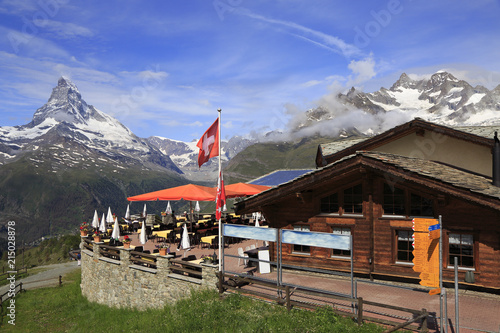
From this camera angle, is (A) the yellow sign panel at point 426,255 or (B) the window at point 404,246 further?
(B) the window at point 404,246

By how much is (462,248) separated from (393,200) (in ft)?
9.65

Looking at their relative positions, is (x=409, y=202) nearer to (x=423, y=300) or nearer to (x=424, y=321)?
(x=423, y=300)

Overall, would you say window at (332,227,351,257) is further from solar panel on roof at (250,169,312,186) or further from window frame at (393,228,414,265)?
solar panel on roof at (250,169,312,186)

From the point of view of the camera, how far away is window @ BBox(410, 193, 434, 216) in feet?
48.0

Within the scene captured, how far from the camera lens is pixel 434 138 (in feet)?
59.6

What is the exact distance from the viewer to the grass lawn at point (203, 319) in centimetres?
1140

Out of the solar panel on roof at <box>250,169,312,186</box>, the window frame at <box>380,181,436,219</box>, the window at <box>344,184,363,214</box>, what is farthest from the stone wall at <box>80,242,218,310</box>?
the solar panel on roof at <box>250,169,312,186</box>

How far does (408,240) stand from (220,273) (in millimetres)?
7484

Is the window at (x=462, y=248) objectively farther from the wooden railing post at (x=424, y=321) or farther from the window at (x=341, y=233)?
the wooden railing post at (x=424, y=321)

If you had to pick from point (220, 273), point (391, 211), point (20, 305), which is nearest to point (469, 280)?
point (391, 211)

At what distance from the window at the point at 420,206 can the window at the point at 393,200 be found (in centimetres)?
36

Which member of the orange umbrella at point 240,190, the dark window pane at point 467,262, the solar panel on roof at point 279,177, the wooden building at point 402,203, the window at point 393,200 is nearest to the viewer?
the wooden building at point 402,203

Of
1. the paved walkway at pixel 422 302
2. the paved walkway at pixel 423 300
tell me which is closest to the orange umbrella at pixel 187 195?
the paved walkway at pixel 423 300

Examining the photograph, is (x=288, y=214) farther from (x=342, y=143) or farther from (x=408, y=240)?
(x=342, y=143)
